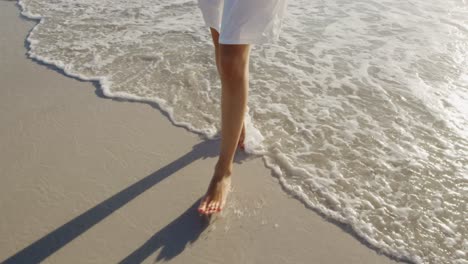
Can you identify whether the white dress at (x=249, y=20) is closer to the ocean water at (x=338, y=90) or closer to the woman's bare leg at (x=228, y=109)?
the woman's bare leg at (x=228, y=109)

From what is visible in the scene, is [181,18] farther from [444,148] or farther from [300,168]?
[444,148]

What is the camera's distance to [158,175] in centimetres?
205

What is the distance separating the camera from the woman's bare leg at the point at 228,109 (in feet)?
5.36

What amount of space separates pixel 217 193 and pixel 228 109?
443 mm

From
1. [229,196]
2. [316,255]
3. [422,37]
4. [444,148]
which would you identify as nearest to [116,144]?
[229,196]

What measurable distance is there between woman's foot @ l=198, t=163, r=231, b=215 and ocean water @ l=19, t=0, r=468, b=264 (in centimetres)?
34

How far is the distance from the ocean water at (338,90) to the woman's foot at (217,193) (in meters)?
0.34

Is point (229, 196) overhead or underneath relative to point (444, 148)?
underneath

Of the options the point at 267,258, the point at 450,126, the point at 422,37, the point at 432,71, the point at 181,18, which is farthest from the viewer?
the point at 181,18

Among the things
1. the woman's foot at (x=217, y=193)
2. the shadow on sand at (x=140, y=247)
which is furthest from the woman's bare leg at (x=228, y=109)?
the shadow on sand at (x=140, y=247)

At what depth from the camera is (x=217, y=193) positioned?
6.16ft

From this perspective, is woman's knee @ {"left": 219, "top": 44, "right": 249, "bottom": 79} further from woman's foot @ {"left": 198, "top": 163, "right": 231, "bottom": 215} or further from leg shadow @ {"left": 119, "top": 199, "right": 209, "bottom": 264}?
leg shadow @ {"left": 119, "top": 199, "right": 209, "bottom": 264}

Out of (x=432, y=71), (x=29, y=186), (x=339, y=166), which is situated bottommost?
(x=29, y=186)

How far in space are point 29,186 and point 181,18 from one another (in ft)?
9.30
